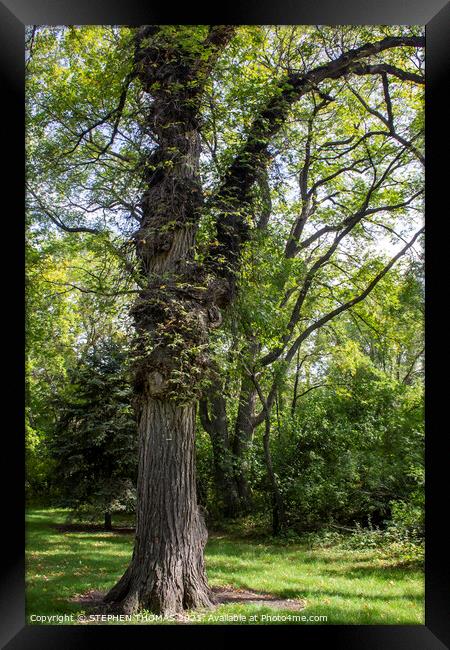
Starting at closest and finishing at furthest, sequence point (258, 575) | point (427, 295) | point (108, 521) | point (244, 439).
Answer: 1. point (427, 295)
2. point (258, 575)
3. point (108, 521)
4. point (244, 439)

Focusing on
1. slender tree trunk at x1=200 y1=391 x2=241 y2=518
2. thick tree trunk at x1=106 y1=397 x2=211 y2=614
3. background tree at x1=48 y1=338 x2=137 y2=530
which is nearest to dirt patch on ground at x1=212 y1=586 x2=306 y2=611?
thick tree trunk at x1=106 y1=397 x2=211 y2=614

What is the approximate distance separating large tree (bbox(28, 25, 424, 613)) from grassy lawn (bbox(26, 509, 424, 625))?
500 mm

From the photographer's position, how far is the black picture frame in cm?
349

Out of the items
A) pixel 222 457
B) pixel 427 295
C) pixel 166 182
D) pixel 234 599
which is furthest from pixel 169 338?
pixel 222 457

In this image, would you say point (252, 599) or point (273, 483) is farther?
point (273, 483)

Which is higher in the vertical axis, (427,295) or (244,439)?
(427,295)

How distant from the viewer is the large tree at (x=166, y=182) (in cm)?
378

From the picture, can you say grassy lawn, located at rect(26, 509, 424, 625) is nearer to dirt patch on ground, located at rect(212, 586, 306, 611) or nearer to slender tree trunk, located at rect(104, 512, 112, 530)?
dirt patch on ground, located at rect(212, 586, 306, 611)

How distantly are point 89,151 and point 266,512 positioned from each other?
4.27 metres

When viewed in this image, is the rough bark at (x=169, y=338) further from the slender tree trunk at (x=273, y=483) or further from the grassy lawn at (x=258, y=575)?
the slender tree trunk at (x=273, y=483)

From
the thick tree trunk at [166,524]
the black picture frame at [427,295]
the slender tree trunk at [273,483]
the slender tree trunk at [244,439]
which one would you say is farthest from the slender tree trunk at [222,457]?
the black picture frame at [427,295]

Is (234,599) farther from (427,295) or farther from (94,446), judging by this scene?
(94,446)

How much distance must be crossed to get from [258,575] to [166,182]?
10.6 feet

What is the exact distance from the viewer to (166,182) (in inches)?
161
